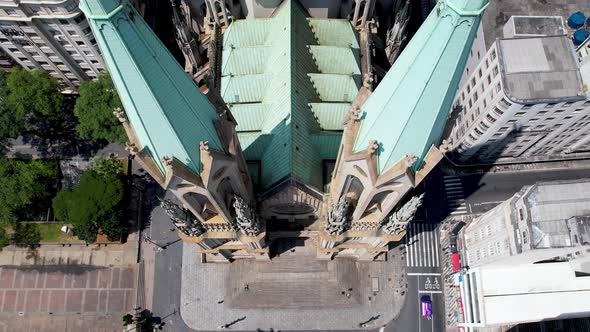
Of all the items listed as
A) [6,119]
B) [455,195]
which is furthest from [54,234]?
[455,195]

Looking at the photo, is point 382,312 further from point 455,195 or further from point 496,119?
point 496,119

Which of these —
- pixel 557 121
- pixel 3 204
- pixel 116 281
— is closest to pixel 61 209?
pixel 3 204

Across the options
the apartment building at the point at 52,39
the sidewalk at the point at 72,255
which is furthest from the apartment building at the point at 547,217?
the apartment building at the point at 52,39

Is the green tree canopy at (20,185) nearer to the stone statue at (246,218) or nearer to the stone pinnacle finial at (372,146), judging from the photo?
the stone statue at (246,218)

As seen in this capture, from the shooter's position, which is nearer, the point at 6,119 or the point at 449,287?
the point at 6,119

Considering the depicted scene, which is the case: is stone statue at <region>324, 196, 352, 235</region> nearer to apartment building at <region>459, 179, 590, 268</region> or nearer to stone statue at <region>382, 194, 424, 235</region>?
stone statue at <region>382, 194, 424, 235</region>

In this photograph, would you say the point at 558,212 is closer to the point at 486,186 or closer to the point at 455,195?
the point at 455,195

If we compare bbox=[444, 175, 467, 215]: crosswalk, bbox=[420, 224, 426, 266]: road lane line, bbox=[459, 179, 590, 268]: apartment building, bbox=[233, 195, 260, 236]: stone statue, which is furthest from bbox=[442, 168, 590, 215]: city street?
bbox=[233, 195, 260, 236]: stone statue
